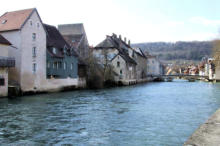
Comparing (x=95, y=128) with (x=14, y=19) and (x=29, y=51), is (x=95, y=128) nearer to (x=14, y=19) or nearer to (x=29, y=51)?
(x=29, y=51)

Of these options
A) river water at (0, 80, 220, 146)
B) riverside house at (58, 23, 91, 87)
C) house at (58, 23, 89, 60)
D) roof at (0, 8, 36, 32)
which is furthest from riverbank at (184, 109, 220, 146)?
house at (58, 23, 89, 60)

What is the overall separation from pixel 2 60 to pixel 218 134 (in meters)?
25.9

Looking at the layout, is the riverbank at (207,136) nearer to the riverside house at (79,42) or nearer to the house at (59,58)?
the house at (59,58)

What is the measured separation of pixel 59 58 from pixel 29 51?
719cm

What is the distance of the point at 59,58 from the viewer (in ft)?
139

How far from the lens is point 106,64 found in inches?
2205

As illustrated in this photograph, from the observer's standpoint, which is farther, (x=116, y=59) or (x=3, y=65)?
(x=116, y=59)

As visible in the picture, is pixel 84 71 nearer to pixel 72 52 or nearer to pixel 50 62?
pixel 72 52

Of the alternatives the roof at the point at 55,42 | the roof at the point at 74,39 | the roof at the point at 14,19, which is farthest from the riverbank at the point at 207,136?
the roof at the point at 74,39

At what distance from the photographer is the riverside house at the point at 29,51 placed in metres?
34.1

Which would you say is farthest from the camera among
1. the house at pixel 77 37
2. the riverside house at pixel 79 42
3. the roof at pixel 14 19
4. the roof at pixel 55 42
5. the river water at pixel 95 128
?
the house at pixel 77 37

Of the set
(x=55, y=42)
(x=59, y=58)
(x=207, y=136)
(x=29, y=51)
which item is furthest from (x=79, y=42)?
(x=207, y=136)

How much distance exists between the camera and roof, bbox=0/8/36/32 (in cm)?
3471

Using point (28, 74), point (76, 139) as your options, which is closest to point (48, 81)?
point (28, 74)
